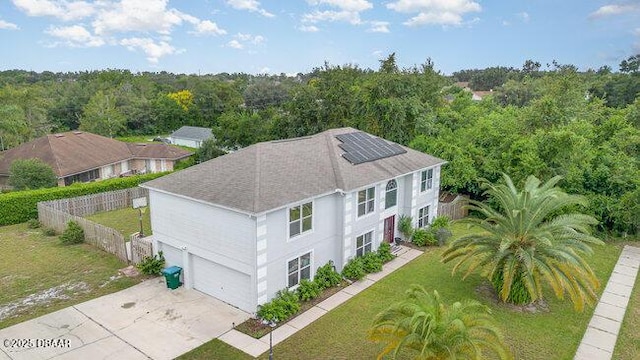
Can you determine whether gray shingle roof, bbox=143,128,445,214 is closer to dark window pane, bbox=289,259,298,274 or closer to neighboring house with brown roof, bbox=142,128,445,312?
neighboring house with brown roof, bbox=142,128,445,312

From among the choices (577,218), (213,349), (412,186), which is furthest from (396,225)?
(213,349)

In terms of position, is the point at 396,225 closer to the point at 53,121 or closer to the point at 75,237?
the point at 75,237

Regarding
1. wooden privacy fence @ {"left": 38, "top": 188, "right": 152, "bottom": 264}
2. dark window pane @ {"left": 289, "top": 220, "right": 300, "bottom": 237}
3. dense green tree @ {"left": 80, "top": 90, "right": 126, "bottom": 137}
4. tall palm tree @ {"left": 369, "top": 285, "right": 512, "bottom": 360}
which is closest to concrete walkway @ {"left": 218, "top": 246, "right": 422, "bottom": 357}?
dark window pane @ {"left": 289, "top": 220, "right": 300, "bottom": 237}

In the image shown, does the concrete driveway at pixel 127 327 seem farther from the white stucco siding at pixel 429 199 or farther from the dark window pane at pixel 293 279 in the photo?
the white stucco siding at pixel 429 199

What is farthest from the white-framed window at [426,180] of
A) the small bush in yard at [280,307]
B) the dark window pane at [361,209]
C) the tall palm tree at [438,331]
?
the tall palm tree at [438,331]

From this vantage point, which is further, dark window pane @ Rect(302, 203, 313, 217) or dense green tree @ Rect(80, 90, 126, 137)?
dense green tree @ Rect(80, 90, 126, 137)

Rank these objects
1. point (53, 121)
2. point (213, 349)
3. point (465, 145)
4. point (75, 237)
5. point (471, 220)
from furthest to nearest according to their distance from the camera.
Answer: point (53, 121)
point (465, 145)
point (75, 237)
point (471, 220)
point (213, 349)
